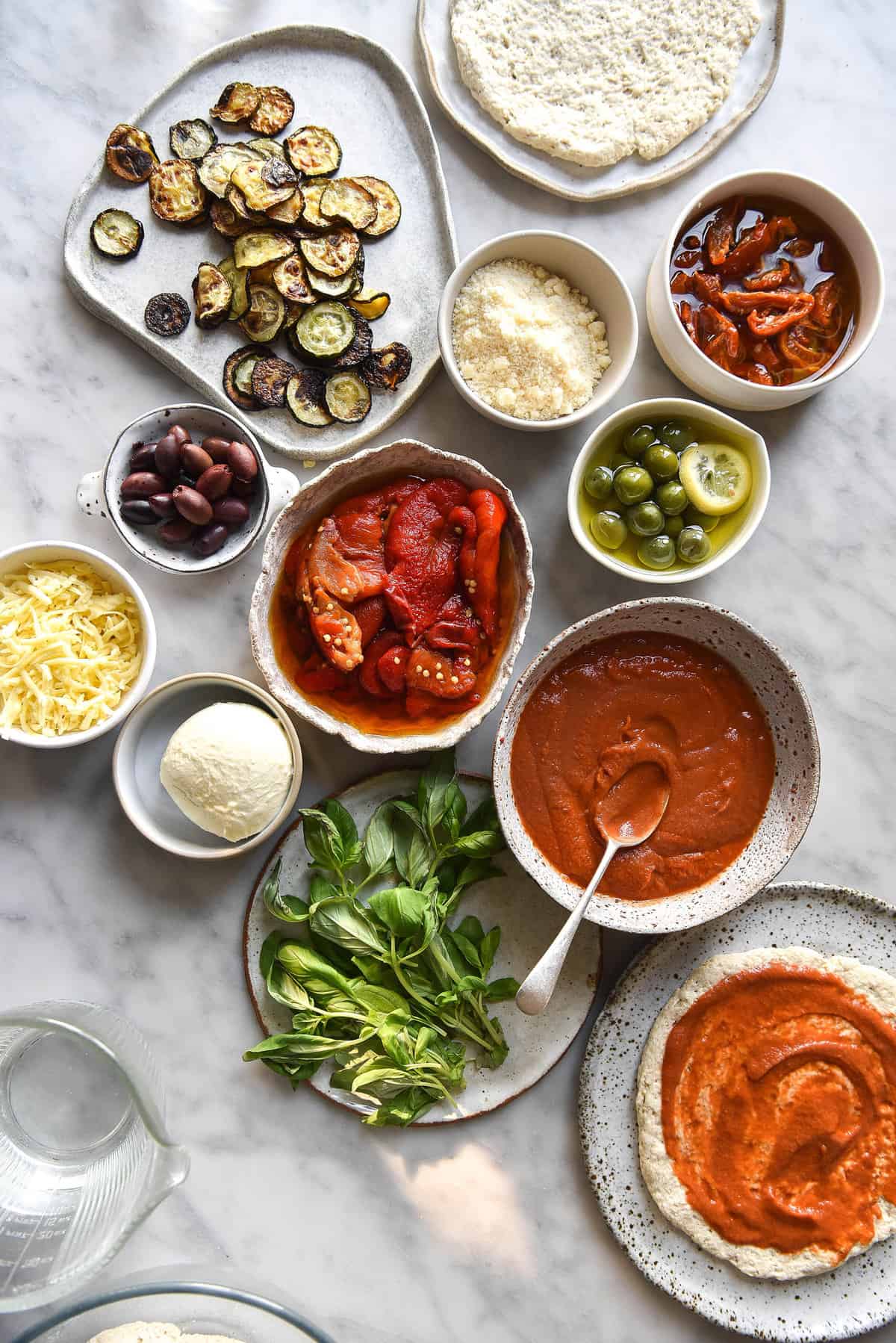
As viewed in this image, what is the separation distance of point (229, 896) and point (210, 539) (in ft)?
3.02

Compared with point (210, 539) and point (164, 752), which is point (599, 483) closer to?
point (210, 539)

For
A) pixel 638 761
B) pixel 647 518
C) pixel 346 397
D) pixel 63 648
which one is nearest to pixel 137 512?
pixel 63 648

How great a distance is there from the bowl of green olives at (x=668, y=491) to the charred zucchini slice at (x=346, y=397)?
1.87 feet

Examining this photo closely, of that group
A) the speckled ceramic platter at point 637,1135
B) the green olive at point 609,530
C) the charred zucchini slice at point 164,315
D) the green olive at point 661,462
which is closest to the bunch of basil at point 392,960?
the speckled ceramic platter at point 637,1135

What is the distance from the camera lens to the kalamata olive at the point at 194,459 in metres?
2.31

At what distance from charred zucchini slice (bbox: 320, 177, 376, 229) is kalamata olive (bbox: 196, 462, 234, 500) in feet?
2.33

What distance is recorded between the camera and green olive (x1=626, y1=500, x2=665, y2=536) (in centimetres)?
237

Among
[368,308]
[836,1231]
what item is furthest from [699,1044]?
[368,308]

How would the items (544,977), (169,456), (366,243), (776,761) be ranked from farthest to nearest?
(366,243), (776,761), (169,456), (544,977)

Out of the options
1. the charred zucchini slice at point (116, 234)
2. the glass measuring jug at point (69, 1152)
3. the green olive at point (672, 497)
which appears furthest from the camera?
the charred zucchini slice at point (116, 234)

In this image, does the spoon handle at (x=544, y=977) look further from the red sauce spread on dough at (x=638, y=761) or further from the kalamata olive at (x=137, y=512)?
the kalamata olive at (x=137, y=512)

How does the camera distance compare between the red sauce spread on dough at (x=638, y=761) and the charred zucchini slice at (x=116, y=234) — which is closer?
the red sauce spread on dough at (x=638, y=761)

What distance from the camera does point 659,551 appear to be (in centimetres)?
239

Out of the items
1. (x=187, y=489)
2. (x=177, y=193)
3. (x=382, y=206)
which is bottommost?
(x=187, y=489)
